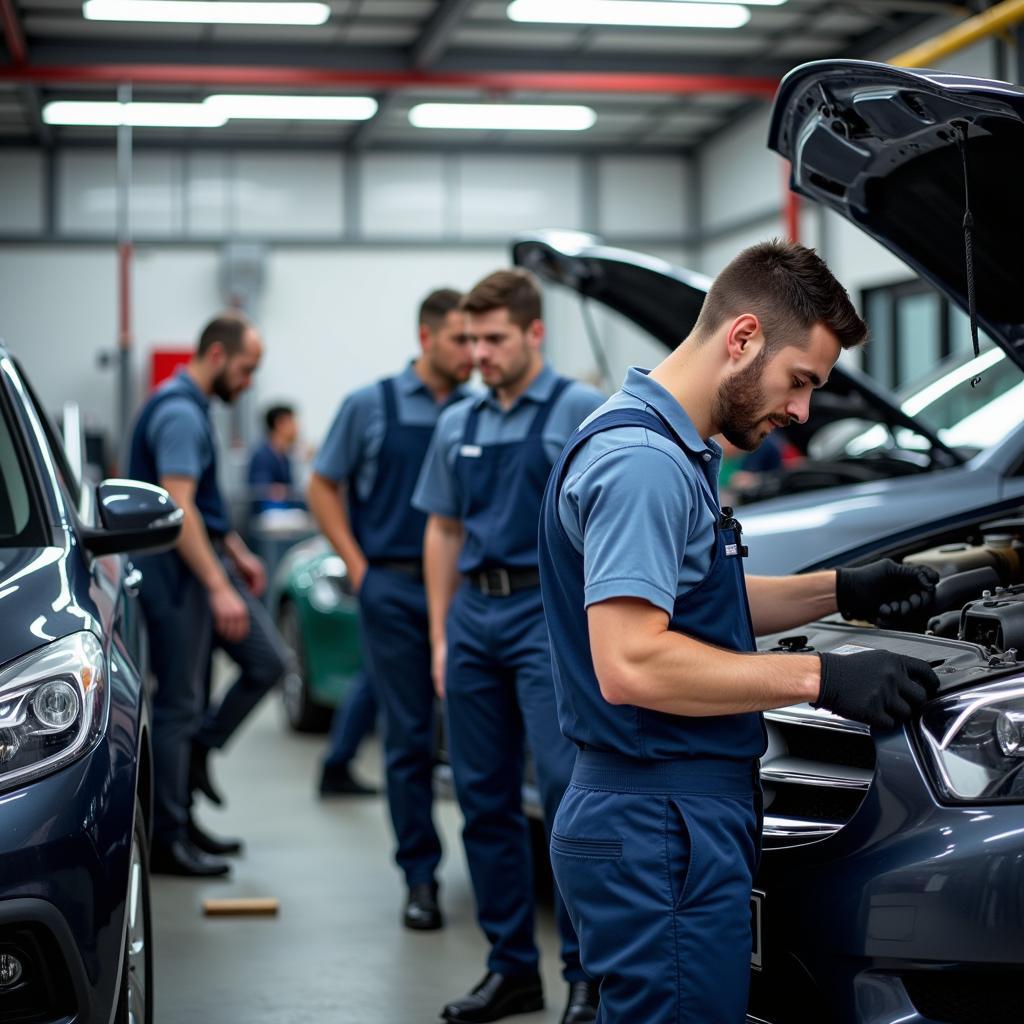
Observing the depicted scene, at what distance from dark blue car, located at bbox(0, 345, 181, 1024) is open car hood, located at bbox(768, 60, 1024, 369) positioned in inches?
61.2

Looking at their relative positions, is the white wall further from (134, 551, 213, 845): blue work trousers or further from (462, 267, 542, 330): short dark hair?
(462, 267, 542, 330): short dark hair

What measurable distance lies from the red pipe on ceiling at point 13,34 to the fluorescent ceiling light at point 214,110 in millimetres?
2036

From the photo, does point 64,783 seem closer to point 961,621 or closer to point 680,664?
point 680,664

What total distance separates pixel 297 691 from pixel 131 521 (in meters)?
5.08

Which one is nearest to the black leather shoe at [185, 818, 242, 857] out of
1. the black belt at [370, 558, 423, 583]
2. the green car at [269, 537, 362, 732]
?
the black belt at [370, 558, 423, 583]

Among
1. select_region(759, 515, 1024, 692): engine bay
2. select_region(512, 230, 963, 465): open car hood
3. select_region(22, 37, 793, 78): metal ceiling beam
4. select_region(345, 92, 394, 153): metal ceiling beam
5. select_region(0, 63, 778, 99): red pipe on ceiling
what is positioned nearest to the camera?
select_region(759, 515, 1024, 692): engine bay

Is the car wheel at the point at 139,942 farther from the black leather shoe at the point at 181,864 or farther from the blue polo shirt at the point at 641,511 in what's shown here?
the black leather shoe at the point at 181,864

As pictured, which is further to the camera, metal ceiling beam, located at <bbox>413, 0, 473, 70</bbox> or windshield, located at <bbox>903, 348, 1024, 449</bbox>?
metal ceiling beam, located at <bbox>413, 0, 473, 70</bbox>

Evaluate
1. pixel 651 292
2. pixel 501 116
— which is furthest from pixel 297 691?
pixel 501 116

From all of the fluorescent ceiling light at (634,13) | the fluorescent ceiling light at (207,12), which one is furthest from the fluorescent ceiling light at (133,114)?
the fluorescent ceiling light at (634,13)

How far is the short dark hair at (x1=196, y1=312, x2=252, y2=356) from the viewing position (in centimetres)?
535

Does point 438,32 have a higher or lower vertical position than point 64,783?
higher

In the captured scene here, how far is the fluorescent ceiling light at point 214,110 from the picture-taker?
14.8m

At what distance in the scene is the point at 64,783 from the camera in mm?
2305
